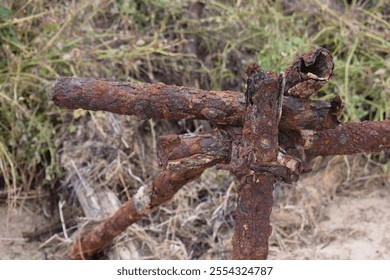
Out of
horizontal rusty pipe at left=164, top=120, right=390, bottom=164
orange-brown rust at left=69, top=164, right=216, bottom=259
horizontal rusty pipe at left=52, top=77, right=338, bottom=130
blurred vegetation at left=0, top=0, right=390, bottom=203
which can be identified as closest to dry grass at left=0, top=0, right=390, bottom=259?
blurred vegetation at left=0, top=0, right=390, bottom=203

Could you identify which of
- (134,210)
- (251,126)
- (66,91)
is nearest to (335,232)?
(134,210)

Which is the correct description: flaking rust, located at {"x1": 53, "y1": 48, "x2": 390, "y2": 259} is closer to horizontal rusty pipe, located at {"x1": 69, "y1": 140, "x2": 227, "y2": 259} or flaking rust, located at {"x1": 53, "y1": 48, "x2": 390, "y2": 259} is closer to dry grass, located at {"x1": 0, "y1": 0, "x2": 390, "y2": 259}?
horizontal rusty pipe, located at {"x1": 69, "y1": 140, "x2": 227, "y2": 259}

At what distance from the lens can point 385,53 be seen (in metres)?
3.05

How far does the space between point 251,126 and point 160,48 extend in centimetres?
158

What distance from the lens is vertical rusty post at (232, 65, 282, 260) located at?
4.39ft

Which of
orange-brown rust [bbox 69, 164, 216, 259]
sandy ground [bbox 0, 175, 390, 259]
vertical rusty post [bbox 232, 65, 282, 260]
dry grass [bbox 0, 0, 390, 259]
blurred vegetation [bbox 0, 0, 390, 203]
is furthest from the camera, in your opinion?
blurred vegetation [bbox 0, 0, 390, 203]

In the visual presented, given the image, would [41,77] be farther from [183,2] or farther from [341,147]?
[341,147]

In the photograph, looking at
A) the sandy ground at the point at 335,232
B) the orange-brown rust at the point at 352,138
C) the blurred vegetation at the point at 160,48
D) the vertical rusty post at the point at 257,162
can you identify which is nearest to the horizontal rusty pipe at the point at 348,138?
the orange-brown rust at the point at 352,138

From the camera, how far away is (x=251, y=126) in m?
1.38

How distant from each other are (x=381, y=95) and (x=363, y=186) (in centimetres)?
41

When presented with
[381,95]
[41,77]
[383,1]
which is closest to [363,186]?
[381,95]

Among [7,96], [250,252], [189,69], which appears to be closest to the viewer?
[250,252]

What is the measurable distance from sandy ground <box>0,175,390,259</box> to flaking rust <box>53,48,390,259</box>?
3.45 feet

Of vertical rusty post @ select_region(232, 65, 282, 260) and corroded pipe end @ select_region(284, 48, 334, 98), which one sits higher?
corroded pipe end @ select_region(284, 48, 334, 98)
